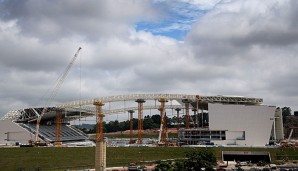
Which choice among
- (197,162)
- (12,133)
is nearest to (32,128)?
(12,133)

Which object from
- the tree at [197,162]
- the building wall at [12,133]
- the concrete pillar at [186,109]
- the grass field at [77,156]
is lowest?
the grass field at [77,156]

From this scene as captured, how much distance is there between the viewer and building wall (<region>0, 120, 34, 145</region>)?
127 m

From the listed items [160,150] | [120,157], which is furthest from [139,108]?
[120,157]

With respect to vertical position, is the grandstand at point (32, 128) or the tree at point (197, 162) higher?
the grandstand at point (32, 128)

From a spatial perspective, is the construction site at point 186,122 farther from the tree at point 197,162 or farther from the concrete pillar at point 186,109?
the tree at point 197,162

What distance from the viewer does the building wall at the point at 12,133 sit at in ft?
417

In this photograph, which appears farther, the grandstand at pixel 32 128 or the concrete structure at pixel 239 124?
the grandstand at pixel 32 128

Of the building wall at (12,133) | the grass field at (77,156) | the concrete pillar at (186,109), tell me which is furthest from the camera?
the building wall at (12,133)

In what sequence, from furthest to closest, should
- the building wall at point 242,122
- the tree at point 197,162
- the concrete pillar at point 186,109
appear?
the concrete pillar at point 186,109
the building wall at point 242,122
the tree at point 197,162

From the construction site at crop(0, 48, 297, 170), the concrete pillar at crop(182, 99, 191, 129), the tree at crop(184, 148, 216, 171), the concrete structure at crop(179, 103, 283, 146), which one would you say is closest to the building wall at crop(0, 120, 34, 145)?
the construction site at crop(0, 48, 297, 170)

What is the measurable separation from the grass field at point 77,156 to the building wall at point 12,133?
3647 centimetres

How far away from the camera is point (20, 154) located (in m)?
85.8

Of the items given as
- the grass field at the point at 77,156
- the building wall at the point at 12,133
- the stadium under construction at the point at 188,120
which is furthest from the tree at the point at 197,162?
Answer: the building wall at the point at 12,133

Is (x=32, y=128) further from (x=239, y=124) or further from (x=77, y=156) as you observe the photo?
(x=239, y=124)
